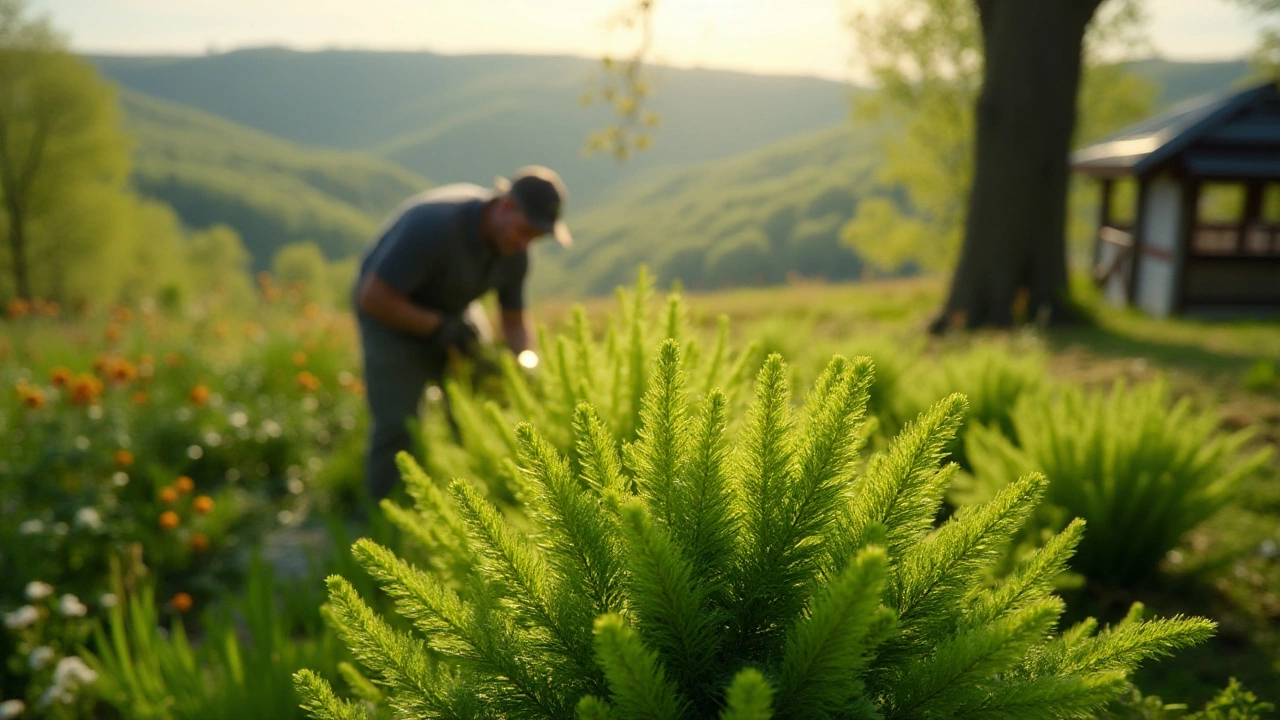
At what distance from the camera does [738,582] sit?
36.6 inches

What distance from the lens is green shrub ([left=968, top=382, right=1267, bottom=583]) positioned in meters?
2.92

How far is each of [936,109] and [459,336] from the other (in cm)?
2710

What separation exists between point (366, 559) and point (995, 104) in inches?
431

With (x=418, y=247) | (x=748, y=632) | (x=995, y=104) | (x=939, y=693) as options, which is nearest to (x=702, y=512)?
(x=748, y=632)

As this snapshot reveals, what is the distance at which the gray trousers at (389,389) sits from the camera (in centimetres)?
415

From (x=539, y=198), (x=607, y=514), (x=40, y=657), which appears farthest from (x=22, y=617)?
(x=607, y=514)

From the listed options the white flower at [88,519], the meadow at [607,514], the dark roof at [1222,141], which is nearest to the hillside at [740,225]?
the dark roof at [1222,141]

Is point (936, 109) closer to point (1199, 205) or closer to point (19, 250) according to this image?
point (1199, 205)

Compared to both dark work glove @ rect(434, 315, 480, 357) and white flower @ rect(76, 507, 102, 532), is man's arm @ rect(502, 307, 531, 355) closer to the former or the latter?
dark work glove @ rect(434, 315, 480, 357)

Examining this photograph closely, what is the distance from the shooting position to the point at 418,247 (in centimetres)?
395

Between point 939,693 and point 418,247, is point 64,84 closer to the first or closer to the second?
point 418,247

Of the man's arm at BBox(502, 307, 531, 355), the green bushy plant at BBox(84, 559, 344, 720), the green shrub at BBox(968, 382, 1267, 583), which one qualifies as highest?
the man's arm at BBox(502, 307, 531, 355)

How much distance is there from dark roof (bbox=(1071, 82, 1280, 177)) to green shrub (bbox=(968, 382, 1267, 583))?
13.5 m

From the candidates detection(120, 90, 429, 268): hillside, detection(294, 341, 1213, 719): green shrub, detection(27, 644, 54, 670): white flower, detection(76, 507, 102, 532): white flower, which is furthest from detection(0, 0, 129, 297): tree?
detection(120, 90, 429, 268): hillside
